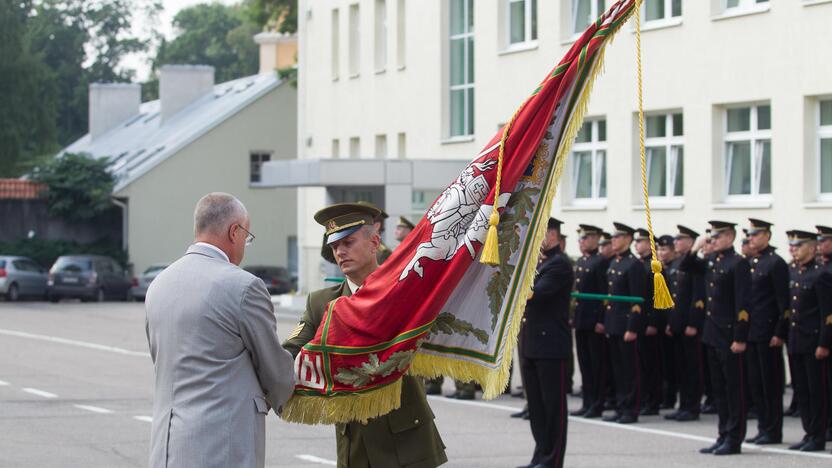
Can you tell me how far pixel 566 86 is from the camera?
6.36 metres

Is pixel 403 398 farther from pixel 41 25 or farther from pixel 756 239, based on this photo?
pixel 41 25

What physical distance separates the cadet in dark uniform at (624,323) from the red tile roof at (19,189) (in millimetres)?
39311

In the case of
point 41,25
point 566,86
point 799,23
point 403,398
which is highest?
point 41,25

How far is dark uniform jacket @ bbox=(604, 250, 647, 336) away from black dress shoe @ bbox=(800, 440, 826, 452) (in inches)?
127

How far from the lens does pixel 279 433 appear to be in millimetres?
13930

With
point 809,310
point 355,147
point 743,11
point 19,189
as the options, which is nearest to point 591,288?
point 809,310

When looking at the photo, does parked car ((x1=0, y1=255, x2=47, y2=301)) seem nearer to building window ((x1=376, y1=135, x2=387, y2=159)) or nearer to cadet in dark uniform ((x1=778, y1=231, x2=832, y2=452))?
building window ((x1=376, y1=135, x2=387, y2=159))

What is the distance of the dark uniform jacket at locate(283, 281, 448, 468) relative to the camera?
21.4 feet

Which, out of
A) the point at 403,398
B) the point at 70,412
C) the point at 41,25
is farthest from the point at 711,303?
the point at 41,25

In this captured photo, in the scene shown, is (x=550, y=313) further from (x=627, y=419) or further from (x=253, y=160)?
(x=253, y=160)

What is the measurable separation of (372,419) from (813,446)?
25.1ft

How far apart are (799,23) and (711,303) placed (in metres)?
9.77

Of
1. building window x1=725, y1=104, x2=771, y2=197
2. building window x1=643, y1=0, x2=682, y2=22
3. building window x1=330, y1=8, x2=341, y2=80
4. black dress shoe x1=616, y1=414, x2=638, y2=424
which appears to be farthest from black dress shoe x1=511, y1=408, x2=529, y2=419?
building window x1=330, y1=8, x2=341, y2=80

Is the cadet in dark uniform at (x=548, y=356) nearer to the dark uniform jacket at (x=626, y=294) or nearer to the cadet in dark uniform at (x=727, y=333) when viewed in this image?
the cadet in dark uniform at (x=727, y=333)
